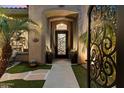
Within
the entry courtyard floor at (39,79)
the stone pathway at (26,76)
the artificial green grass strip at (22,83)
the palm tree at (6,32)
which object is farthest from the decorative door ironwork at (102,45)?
the stone pathway at (26,76)

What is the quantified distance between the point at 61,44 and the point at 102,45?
423 inches

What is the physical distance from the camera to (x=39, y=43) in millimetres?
10398

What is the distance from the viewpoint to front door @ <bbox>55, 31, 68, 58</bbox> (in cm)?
1268

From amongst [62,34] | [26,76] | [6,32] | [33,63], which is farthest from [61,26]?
[6,32]

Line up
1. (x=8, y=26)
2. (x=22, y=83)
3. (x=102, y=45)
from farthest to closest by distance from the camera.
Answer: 1. (x=22, y=83)
2. (x=8, y=26)
3. (x=102, y=45)

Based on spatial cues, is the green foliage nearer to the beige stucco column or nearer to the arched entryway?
the beige stucco column

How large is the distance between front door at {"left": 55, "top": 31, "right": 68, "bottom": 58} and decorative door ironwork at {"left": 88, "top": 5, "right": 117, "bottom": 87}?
994cm

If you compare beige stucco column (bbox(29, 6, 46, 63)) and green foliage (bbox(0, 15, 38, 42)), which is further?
beige stucco column (bbox(29, 6, 46, 63))

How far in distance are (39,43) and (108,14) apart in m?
8.51

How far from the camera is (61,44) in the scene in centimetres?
1283

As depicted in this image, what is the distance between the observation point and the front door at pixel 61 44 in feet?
41.6

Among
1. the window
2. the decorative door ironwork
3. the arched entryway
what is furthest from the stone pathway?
the window

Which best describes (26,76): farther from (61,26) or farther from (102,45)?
(61,26)
